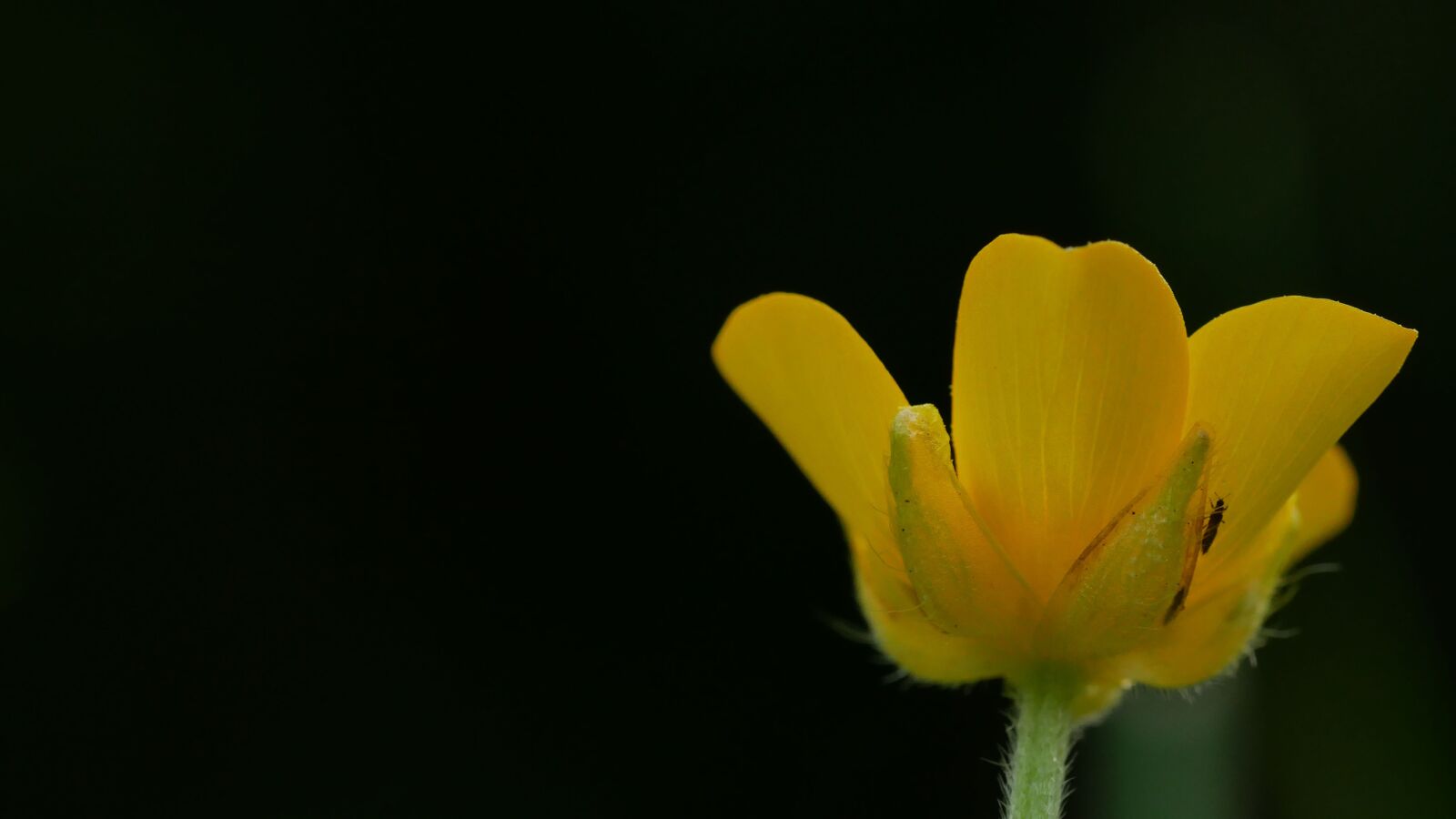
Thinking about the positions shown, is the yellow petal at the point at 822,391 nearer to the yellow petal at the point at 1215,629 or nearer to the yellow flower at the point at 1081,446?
the yellow flower at the point at 1081,446

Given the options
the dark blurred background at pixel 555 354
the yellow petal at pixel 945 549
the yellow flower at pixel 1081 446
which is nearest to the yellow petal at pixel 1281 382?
the yellow flower at pixel 1081 446

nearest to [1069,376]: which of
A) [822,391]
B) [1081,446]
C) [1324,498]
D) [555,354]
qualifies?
[1081,446]

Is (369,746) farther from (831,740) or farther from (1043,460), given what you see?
(1043,460)

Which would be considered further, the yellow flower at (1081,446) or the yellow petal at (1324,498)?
the yellow petal at (1324,498)

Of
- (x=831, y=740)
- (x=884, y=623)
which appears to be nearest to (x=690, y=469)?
(x=831, y=740)

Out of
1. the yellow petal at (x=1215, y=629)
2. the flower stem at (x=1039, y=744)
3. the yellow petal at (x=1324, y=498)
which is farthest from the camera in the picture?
the yellow petal at (x=1324, y=498)
